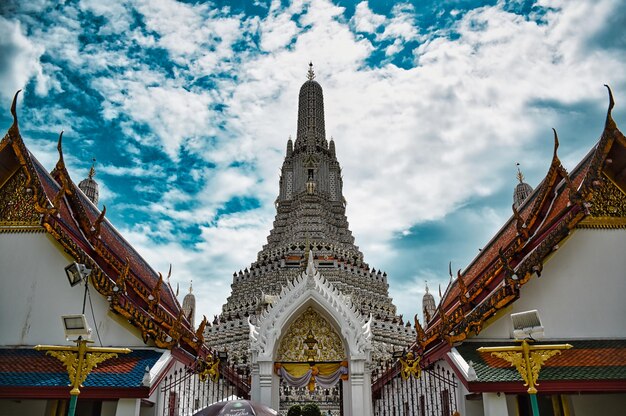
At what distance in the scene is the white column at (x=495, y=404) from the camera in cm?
877

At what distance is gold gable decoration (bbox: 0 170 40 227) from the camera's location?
1034 cm

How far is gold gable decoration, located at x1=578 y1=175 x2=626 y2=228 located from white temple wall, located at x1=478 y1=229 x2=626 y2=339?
0.20 m

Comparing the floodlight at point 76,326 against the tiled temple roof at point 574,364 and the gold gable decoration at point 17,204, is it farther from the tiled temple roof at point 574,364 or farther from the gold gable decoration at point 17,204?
the tiled temple roof at point 574,364

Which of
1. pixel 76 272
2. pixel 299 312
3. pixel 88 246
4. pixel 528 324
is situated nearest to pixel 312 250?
pixel 299 312

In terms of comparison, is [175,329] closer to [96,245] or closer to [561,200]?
[96,245]

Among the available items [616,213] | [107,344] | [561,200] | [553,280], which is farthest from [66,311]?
[616,213]

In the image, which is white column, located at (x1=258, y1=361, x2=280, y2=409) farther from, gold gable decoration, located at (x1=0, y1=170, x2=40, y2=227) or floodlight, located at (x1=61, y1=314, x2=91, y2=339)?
gold gable decoration, located at (x1=0, y1=170, x2=40, y2=227)

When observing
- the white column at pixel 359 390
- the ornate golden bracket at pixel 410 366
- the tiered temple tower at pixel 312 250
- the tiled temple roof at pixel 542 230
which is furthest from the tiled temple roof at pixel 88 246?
the tiered temple tower at pixel 312 250

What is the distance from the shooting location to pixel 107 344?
9.88 metres

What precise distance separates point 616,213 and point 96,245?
1048 centimetres

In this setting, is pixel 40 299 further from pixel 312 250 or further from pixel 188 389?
pixel 312 250

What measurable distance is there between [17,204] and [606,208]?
11919 millimetres

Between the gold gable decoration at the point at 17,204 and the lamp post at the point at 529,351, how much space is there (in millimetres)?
8801

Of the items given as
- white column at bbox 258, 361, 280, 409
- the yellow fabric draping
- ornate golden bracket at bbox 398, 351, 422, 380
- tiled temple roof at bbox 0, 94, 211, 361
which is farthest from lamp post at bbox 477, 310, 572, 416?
tiled temple roof at bbox 0, 94, 211, 361
